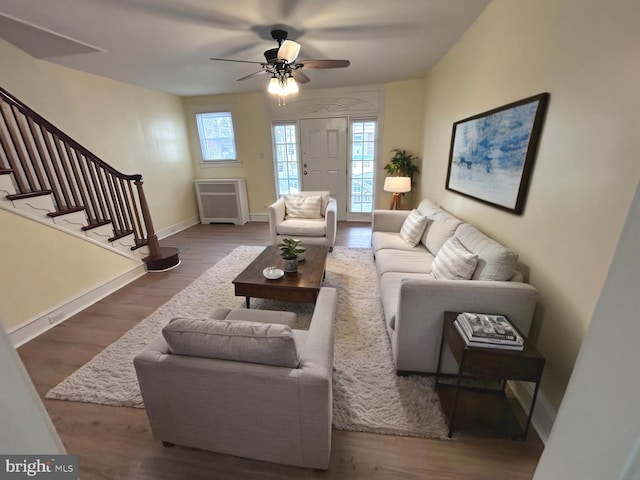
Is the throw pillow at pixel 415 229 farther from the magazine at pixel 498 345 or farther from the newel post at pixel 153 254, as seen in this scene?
the newel post at pixel 153 254

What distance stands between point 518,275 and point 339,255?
236 cm

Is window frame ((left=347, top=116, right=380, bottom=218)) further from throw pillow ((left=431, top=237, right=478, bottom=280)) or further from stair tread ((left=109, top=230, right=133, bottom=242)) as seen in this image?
stair tread ((left=109, top=230, right=133, bottom=242))

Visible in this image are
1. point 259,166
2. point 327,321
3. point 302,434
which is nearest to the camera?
point 302,434

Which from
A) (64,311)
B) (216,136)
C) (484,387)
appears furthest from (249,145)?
(484,387)

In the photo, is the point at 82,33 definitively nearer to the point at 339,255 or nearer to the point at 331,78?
the point at 331,78

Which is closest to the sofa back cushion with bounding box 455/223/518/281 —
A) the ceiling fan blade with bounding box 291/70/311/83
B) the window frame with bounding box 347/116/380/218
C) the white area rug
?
the white area rug

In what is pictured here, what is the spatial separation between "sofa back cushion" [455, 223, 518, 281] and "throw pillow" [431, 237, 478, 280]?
0.05 metres

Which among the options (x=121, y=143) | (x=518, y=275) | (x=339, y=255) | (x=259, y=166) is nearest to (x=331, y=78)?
(x=259, y=166)

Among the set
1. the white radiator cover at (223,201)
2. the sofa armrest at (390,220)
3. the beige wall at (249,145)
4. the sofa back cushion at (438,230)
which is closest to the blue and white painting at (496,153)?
the sofa back cushion at (438,230)

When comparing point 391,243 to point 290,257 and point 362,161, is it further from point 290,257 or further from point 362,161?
point 362,161

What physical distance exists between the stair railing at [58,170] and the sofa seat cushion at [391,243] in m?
2.89

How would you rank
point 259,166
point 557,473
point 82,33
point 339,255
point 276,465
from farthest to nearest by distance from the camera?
point 259,166, point 339,255, point 82,33, point 276,465, point 557,473

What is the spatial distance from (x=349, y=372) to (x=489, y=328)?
943 mm

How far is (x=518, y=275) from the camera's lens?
1697 mm
